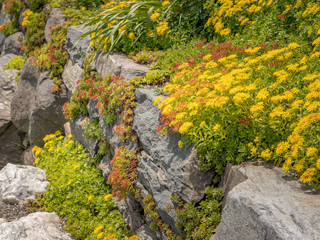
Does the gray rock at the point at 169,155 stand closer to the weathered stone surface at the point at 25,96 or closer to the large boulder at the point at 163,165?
the large boulder at the point at 163,165

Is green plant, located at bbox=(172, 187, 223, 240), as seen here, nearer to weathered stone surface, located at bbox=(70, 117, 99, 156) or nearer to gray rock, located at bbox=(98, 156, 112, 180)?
gray rock, located at bbox=(98, 156, 112, 180)

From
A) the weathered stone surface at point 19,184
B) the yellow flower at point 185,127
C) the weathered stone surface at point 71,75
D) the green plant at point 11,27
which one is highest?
the yellow flower at point 185,127

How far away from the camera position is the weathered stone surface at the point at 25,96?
809cm

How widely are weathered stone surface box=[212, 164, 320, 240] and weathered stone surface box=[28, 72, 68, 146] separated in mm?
5854

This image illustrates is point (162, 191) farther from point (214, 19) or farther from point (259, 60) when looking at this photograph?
point (214, 19)

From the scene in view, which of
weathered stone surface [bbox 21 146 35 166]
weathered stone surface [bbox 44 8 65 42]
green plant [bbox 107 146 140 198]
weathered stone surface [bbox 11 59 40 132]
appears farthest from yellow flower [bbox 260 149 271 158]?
weathered stone surface [bbox 44 8 65 42]

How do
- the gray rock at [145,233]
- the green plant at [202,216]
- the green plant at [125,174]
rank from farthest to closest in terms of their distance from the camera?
1. the green plant at [125,174]
2. the gray rock at [145,233]
3. the green plant at [202,216]

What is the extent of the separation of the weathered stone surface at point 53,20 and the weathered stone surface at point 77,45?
1350 millimetres

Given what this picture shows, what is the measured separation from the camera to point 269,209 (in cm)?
210

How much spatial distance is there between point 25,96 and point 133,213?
5359 millimetres

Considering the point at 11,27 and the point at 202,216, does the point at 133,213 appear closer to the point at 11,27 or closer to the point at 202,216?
the point at 202,216

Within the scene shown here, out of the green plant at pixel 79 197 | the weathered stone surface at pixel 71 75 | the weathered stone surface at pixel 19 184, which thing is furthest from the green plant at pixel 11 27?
the weathered stone surface at pixel 19 184

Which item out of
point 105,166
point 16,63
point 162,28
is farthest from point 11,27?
point 105,166

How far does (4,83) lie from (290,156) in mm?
9125
